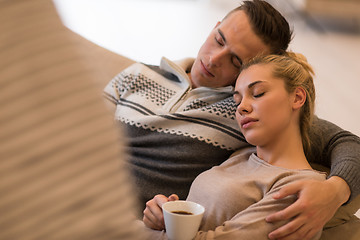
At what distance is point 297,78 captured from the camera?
57.0 inches

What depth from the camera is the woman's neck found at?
54.7 inches

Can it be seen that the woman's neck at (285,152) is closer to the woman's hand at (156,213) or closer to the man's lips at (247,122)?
the man's lips at (247,122)

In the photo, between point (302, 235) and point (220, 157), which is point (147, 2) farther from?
point (302, 235)

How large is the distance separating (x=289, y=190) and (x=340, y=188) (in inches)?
7.6

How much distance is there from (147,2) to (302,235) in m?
6.05

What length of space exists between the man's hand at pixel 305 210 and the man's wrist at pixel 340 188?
2 cm

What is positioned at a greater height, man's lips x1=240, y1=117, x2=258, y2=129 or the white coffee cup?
man's lips x1=240, y1=117, x2=258, y2=129

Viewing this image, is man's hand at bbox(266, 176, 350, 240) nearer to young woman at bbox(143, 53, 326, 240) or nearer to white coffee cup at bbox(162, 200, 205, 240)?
young woman at bbox(143, 53, 326, 240)

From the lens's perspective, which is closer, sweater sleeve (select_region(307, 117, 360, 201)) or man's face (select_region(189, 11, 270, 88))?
sweater sleeve (select_region(307, 117, 360, 201))

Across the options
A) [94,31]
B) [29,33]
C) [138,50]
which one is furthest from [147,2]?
[29,33]

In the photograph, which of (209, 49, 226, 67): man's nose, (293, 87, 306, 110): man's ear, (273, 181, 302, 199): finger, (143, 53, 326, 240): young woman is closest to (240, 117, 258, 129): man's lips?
(143, 53, 326, 240): young woman

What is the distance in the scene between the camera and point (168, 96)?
6.13 feet

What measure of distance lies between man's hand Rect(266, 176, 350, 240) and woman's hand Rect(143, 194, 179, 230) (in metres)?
0.29

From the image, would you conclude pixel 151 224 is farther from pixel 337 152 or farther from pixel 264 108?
pixel 337 152
